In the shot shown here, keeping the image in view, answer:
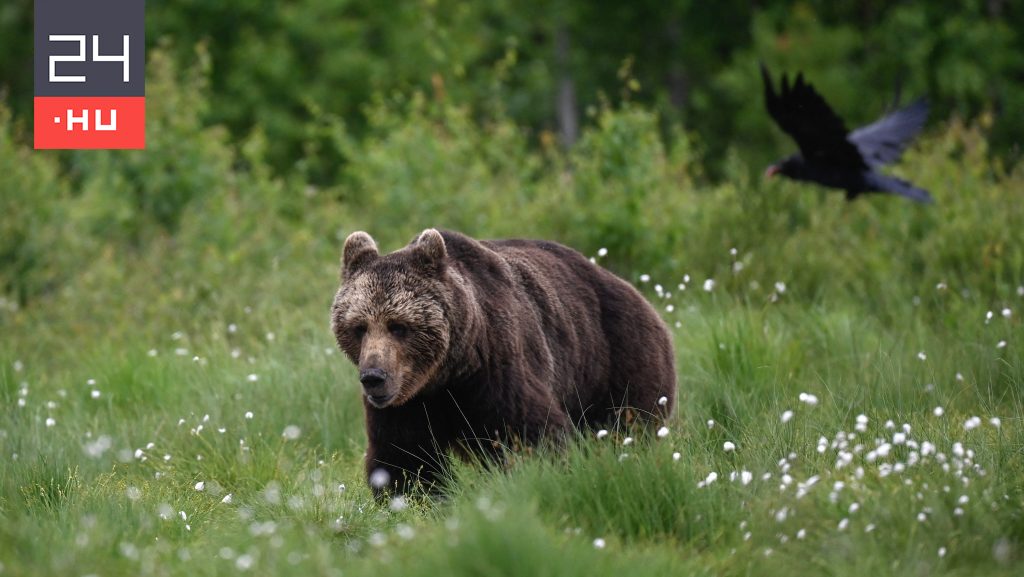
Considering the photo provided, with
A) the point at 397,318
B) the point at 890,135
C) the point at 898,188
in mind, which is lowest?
the point at 397,318

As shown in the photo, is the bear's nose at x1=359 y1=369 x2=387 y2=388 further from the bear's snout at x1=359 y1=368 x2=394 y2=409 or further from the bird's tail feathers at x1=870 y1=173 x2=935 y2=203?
the bird's tail feathers at x1=870 y1=173 x2=935 y2=203

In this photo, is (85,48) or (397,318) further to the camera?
(85,48)

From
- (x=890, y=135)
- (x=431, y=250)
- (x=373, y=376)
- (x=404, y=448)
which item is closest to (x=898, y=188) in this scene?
(x=890, y=135)

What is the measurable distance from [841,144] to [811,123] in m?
0.43

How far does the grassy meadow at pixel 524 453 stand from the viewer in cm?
468

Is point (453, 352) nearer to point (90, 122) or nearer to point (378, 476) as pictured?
point (378, 476)

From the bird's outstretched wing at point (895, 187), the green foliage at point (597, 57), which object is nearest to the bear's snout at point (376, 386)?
the bird's outstretched wing at point (895, 187)

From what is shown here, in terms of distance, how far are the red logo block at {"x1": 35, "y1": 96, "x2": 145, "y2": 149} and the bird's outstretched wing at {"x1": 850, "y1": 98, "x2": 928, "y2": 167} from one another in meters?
6.89

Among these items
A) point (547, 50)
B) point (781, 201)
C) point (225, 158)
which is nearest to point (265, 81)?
point (547, 50)

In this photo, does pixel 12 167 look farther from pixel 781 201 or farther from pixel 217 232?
pixel 781 201

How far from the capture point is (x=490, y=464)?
212 inches

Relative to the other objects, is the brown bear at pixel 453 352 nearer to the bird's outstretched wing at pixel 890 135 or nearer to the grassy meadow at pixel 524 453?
the grassy meadow at pixel 524 453

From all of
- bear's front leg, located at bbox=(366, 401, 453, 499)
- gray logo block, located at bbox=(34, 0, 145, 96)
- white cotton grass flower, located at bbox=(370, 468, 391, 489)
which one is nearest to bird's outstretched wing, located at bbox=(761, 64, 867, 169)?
bear's front leg, located at bbox=(366, 401, 453, 499)

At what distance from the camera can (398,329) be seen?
18.6 feet
